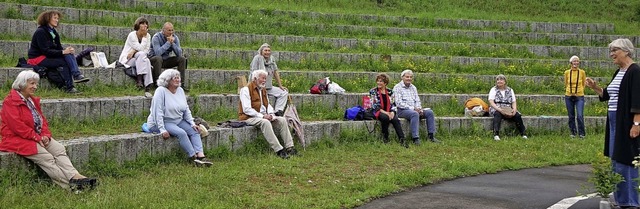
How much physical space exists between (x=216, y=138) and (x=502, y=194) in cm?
384

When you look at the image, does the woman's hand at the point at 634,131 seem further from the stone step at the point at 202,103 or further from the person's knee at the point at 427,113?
the stone step at the point at 202,103

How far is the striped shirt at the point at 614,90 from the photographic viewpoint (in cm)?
801

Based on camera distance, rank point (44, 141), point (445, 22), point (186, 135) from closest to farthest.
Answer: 1. point (44, 141)
2. point (186, 135)
3. point (445, 22)

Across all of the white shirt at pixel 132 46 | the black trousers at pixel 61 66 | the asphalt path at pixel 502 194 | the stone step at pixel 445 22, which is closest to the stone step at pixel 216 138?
the black trousers at pixel 61 66

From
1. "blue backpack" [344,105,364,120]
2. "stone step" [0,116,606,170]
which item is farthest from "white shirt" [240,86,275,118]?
"blue backpack" [344,105,364,120]

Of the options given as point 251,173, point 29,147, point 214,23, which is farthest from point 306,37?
point 29,147

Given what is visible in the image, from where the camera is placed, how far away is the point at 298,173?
9664 millimetres

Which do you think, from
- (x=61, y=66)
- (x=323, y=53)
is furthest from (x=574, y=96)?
(x=61, y=66)

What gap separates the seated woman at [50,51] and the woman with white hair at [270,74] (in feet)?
9.75

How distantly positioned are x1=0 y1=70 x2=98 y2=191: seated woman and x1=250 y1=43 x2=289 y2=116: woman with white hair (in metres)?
4.73

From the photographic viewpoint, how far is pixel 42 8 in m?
15.9

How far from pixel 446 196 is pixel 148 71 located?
18.9 feet

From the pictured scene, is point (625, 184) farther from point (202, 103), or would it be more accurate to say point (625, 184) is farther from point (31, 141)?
point (202, 103)

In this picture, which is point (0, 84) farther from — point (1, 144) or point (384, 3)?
point (384, 3)
